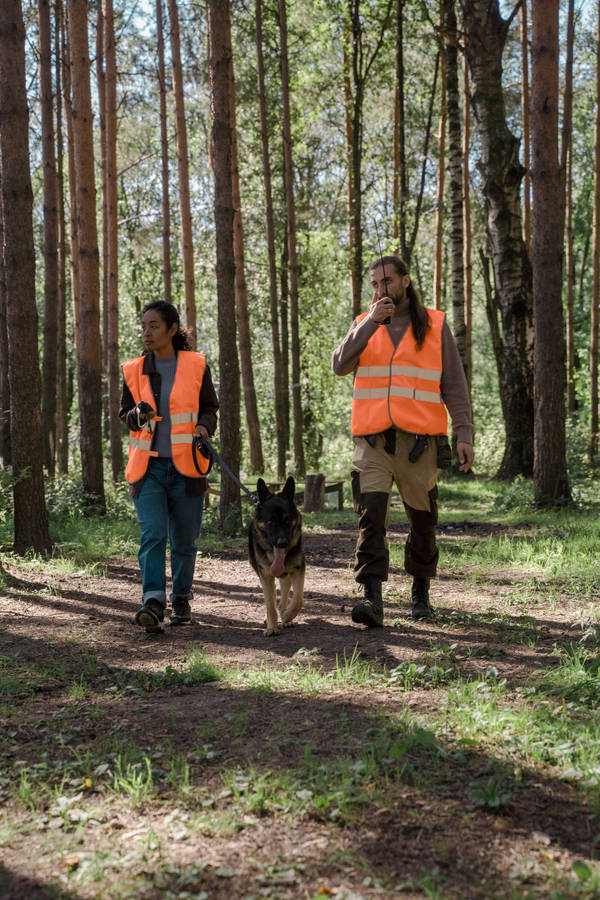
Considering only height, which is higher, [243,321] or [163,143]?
[163,143]

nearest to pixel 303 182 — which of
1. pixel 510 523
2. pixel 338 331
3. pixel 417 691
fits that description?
pixel 338 331

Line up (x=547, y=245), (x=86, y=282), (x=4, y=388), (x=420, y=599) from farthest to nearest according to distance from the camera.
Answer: (x=4, y=388)
(x=86, y=282)
(x=547, y=245)
(x=420, y=599)

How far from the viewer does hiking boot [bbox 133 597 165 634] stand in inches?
243

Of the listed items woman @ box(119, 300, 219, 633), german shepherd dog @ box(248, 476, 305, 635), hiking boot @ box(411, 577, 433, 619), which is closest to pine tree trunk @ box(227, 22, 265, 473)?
woman @ box(119, 300, 219, 633)

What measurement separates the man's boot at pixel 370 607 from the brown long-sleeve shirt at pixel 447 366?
48.8 inches

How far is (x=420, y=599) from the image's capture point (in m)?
6.29

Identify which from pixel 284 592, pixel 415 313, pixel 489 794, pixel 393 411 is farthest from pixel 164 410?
pixel 489 794

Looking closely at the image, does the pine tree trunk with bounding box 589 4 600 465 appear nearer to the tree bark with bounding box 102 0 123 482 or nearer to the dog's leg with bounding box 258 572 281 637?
the tree bark with bounding box 102 0 123 482

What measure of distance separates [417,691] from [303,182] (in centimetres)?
2655

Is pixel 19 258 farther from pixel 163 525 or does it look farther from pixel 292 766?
pixel 292 766

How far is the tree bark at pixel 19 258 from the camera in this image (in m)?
8.62

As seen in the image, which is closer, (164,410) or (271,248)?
(164,410)

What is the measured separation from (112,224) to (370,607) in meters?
15.6

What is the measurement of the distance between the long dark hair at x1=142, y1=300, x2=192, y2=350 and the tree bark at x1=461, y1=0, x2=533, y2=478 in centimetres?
927
